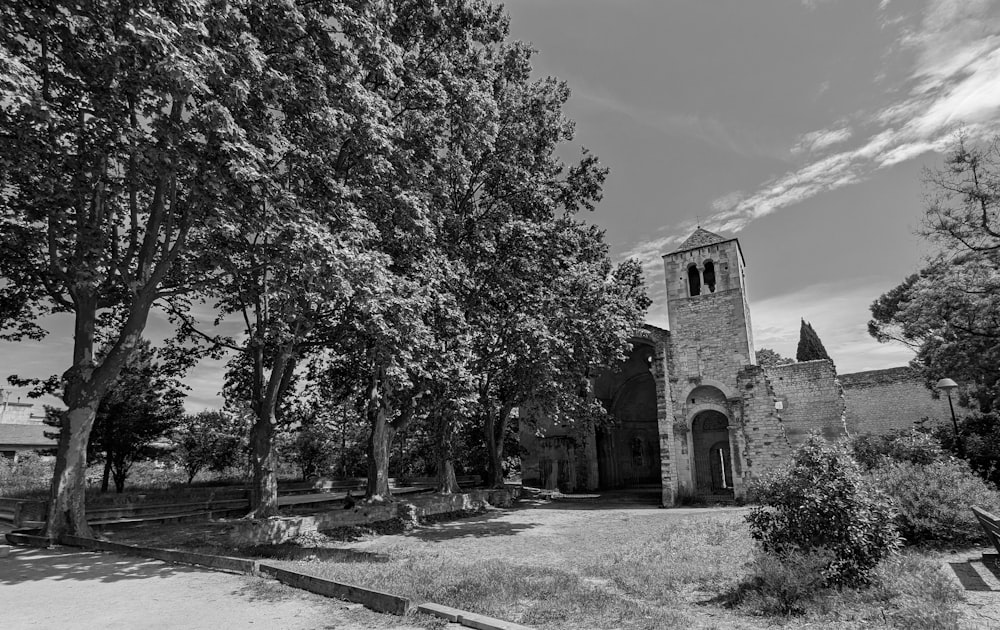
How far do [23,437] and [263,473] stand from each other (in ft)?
157

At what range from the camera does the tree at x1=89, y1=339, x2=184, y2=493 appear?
64.3ft

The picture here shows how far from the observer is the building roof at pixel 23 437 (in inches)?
1705

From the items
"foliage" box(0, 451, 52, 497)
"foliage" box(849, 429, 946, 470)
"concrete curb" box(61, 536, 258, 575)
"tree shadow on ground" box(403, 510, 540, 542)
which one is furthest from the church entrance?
"foliage" box(0, 451, 52, 497)

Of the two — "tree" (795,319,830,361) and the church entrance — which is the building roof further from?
"tree" (795,319,830,361)

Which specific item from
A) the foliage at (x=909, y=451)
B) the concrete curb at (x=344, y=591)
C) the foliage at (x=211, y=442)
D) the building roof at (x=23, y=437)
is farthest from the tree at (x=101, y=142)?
the building roof at (x=23, y=437)

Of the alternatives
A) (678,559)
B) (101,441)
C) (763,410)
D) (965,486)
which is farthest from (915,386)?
(101,441)

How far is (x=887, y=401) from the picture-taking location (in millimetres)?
34094

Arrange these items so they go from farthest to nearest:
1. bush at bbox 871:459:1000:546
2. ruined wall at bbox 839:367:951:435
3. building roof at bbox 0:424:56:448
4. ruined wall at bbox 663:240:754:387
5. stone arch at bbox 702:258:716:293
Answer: building roof at bbox 0:424:56:448, ruined wall at bbox 839:367:951:435, stone arch at bbox 702:258:716:293, ruined wall at bbox 663:240:754:387, bush at bbox 871:459:1000:546

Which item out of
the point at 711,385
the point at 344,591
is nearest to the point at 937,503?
the point at 344,591

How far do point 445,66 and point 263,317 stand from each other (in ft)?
28.4

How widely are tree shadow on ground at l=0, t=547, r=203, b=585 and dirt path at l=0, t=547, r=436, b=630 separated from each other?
0.6 inches

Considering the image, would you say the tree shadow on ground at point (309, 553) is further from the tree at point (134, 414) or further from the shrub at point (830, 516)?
the tree at point (134, 414)

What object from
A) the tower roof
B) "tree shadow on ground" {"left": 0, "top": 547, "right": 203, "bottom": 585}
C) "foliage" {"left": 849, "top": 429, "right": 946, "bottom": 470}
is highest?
the tower roof

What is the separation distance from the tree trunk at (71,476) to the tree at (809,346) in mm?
46876
